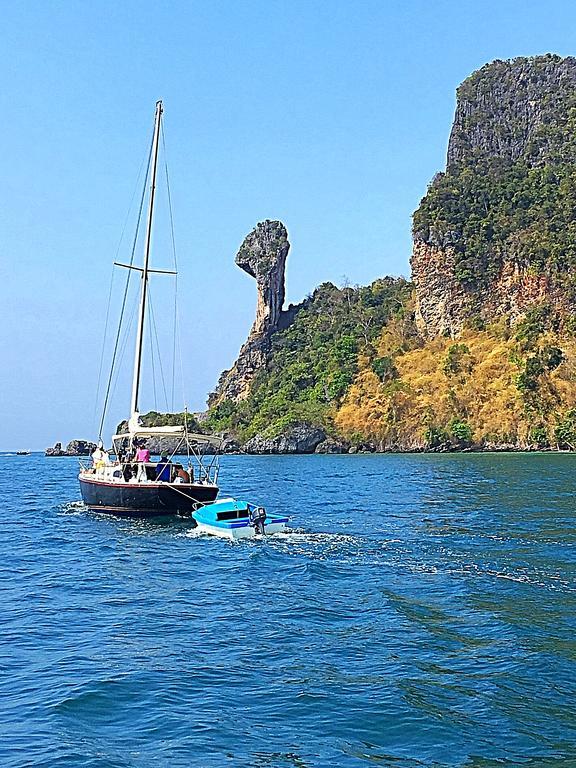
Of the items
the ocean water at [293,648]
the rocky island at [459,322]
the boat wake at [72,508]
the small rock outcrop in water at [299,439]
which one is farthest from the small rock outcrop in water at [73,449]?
the ocean water at [293,648]

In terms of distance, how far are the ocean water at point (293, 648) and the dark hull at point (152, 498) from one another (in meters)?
2.27

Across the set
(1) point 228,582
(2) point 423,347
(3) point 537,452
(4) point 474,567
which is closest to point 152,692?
(1) point 228,582

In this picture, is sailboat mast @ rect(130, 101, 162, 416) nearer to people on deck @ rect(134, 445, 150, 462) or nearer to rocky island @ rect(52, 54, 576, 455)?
people on deck @ rect(134, 445, 150, 462)

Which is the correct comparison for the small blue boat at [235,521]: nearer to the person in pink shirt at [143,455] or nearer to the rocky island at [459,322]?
the person in pink shirt at [143,455]

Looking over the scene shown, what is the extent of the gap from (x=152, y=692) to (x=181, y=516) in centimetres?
2113

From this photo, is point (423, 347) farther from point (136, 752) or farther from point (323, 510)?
point (136, 752)

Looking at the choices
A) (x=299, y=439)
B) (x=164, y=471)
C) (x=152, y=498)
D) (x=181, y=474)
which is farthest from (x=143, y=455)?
(x=299, y=439)

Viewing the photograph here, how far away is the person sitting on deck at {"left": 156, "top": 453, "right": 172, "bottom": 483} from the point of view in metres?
33.8

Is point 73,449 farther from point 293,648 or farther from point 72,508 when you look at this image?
point 293,648

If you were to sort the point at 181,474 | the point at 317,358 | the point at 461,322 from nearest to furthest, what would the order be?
the point at 181,474
the point at 461,322
the point at 317,358

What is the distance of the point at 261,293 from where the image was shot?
166 meters

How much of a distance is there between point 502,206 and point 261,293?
56.2 metres

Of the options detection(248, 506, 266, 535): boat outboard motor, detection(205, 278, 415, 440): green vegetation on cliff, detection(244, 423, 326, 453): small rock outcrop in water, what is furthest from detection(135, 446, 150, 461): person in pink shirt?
detection(205, 278, 415, 440): green vegetation on cliff

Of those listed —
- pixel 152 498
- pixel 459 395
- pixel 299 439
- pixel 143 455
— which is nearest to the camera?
pixel 152 498
